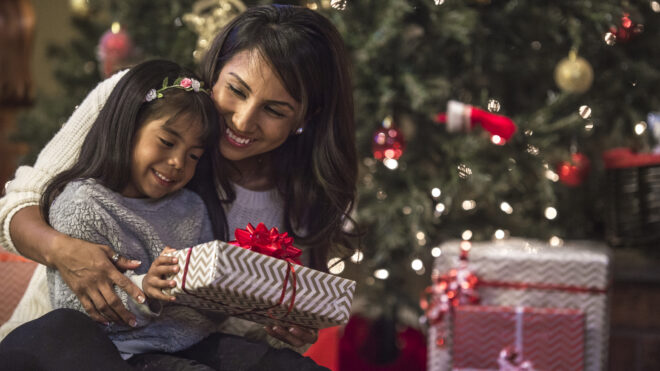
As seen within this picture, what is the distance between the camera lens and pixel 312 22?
1.02 meters

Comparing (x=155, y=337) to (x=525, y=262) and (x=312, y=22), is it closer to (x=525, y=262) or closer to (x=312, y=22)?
(x=312, y=22)

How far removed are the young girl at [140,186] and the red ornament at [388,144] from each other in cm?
103

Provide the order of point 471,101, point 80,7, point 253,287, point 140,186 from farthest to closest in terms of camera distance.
A: point 80,7 < point 471,101 < point 140,186 < point 253,287

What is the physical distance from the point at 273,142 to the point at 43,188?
0.34 m

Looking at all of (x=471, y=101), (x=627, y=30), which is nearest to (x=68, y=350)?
(x=471, y=101)

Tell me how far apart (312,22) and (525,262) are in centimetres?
91

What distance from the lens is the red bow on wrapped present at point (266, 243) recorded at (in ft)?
2.86

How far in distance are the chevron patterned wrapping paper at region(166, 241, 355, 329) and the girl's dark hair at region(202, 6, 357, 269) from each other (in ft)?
0.64

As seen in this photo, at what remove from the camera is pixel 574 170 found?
211 centimetres

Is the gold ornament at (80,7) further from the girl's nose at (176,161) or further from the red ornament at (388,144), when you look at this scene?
the girl's nose at (176,161)

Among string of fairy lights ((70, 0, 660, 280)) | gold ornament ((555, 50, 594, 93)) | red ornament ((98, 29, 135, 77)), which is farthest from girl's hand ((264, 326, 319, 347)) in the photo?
red ornament ((98, 29, 135, 77))

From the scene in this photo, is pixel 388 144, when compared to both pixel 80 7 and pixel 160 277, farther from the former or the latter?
pixel 80 7

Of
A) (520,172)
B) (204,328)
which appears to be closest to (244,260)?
(204,328)

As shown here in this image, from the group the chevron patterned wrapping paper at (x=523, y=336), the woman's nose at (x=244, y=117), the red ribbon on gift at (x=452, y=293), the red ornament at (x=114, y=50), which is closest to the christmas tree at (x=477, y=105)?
the red ribbon on gift at (x=452, y=293)
